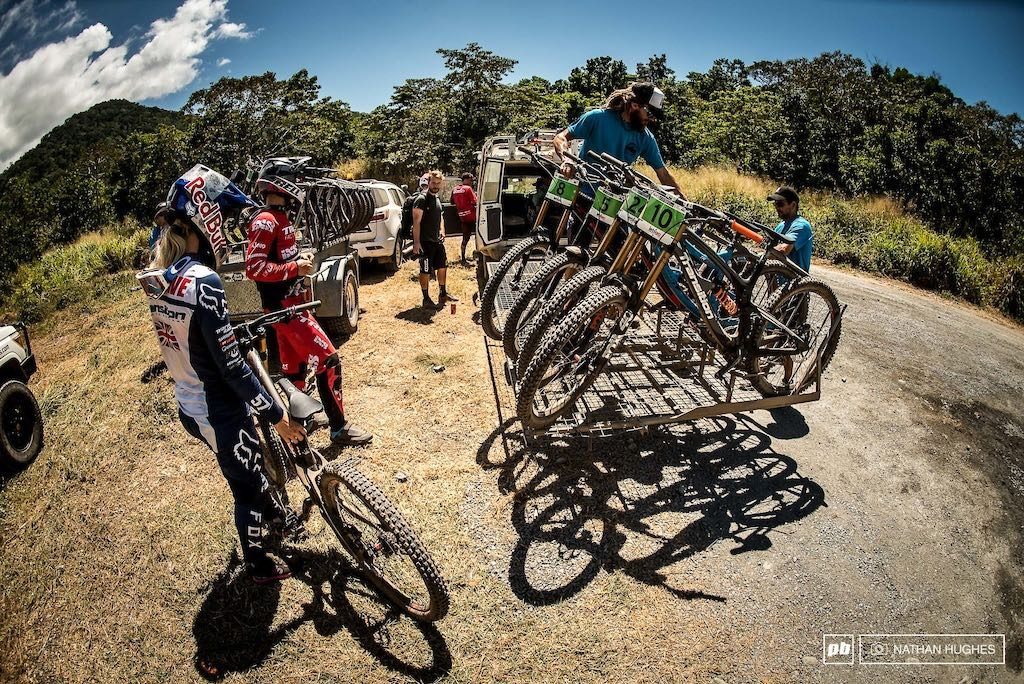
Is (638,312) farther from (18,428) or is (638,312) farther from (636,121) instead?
(18,428)

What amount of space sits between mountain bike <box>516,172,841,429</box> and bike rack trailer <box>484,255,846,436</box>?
0.20 metres

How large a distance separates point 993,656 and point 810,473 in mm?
1622

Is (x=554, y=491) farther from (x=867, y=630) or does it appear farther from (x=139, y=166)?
(x=139, y=166)

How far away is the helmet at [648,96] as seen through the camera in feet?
15.8

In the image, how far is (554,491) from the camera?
4117 mm

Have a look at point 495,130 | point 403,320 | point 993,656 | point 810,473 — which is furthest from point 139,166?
point 993,656

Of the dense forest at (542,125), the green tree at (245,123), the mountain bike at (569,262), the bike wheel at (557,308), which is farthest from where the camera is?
the green tree at (245,123)

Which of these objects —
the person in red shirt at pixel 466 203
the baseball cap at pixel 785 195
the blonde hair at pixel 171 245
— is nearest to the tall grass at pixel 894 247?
the baseball cap at pixel 785 195

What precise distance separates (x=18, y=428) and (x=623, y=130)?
654 centimetres

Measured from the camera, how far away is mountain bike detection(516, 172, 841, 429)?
363 centimetres

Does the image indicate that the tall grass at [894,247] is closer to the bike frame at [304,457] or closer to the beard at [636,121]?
the beard at [636,121]

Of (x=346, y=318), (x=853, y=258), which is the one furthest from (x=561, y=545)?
(x=853, y=258)

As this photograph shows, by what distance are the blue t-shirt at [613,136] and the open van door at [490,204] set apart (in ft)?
8.62

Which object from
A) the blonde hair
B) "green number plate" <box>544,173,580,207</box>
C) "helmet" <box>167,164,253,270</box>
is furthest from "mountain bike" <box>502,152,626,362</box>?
the blonde hair
